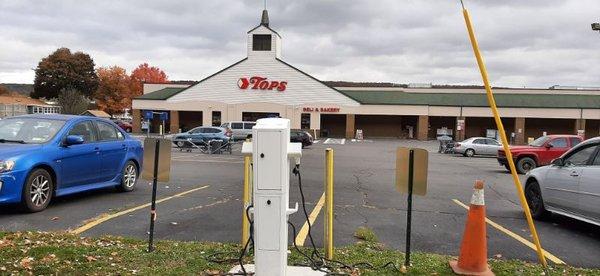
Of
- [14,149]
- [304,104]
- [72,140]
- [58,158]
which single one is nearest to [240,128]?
[304,104]

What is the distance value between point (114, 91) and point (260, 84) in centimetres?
3896

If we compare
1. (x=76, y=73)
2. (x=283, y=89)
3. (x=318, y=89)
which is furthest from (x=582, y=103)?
(x=76, y=73)

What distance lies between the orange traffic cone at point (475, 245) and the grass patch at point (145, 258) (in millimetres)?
160

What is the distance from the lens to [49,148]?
26.6ft

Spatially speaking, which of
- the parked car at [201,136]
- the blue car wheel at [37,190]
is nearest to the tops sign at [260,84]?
the parked car at [201,136]

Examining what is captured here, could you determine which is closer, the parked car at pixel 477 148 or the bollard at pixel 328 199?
the bollard at pixel 328 199

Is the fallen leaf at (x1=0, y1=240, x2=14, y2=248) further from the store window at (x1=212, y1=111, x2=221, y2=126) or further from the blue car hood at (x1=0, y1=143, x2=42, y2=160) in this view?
the store window at (x1=212, y1=111, x2=221, y2=126)

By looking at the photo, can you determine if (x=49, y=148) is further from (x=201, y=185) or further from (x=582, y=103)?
(x=582, y=103)

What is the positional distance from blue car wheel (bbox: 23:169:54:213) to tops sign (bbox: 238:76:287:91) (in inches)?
1852

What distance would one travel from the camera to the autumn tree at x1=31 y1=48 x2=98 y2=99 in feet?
263

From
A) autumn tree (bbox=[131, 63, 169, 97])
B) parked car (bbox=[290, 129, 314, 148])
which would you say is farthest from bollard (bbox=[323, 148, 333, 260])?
autumn tree (bbox=[131, 63, 169, 97])

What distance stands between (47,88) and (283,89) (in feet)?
158

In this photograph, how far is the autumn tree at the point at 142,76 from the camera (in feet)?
276

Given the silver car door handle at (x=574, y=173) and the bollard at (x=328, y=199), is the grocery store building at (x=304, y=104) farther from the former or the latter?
the bollard at (x=328, y=199)
